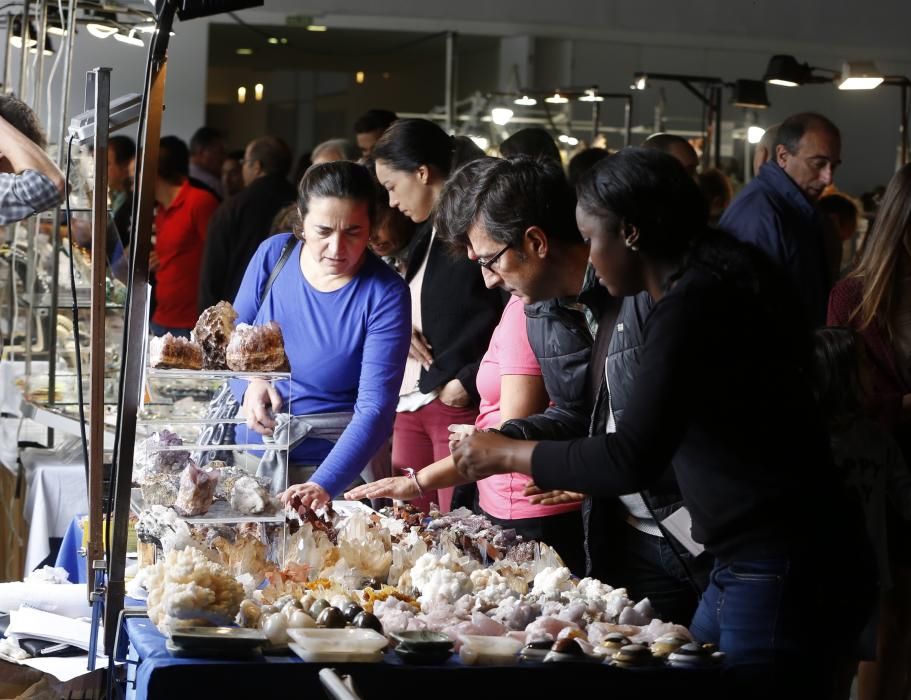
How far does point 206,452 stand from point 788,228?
2.23 metres

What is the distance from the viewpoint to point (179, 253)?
21.2 ft

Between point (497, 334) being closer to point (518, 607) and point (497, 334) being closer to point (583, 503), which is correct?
point (583, 503)

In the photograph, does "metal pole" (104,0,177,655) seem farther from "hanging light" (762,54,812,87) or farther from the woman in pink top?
"hanging light" (762,54,812,87)

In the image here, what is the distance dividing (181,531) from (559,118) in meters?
8.19

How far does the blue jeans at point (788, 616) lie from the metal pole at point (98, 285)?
97 centimetres

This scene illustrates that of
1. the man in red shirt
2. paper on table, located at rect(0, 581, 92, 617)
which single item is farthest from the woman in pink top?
the man in red shirt

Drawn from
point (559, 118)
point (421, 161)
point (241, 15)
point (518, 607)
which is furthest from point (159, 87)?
point (241, 15)

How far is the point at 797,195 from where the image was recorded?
3896mm

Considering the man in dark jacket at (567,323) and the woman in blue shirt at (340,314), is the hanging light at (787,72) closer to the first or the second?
the woman in blue shirt at (340,314)

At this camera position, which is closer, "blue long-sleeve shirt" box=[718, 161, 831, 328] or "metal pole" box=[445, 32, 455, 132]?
"blue long-sleeve shirt" box=[718, 161, 831, 328]

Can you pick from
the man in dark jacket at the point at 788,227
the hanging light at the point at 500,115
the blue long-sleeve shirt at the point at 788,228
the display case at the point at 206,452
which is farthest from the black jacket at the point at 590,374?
the hanging light at the point at 500,115

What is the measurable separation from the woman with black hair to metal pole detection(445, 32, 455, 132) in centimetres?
856

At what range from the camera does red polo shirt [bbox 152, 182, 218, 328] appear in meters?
6.42

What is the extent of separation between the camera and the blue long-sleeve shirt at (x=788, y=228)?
150 inches
